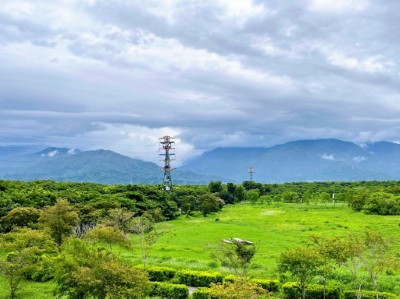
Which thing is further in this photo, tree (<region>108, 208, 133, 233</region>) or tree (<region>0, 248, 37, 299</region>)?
tree (<region>108, 208, 133, 233</region>)

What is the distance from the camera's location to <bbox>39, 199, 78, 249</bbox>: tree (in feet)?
181

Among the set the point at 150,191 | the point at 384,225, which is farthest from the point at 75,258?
the point at 150,191

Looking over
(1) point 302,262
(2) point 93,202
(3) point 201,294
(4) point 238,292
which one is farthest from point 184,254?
(4) point 238,292

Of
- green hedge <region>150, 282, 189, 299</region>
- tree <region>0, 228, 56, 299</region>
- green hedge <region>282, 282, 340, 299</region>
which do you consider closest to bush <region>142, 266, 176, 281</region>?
green hedge <region>150, 282, 189, 299</region>

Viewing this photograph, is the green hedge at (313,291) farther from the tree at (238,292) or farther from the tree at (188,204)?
the tree at (188,204)

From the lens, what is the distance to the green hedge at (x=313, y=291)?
131 feet

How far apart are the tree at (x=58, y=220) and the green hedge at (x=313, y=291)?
29882 millimetres

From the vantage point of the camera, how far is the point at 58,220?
55156 millimetres

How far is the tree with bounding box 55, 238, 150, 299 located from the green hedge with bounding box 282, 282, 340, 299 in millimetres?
14873

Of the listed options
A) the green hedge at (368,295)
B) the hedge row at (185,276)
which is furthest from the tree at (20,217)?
the green hedge at (368,295)

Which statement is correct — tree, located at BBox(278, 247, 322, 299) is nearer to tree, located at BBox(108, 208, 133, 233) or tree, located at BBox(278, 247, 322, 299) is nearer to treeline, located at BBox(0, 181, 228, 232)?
tree, located at BBox(108, 208, 133, 233)

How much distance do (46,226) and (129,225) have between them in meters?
11.5

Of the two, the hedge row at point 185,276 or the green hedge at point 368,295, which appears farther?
the hedge row at point 185,276

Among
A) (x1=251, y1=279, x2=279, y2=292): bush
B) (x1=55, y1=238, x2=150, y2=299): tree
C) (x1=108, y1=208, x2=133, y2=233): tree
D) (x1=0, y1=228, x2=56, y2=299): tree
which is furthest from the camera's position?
(x1=108, y1=208, x2=133, y2=233): tree
